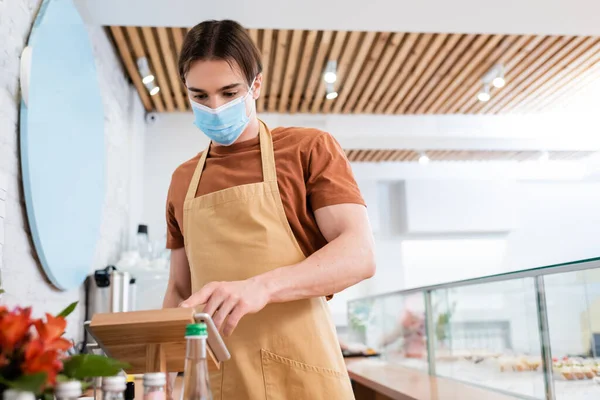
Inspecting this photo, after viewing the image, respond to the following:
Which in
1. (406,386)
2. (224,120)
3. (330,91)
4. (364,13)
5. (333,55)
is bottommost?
(406,386)

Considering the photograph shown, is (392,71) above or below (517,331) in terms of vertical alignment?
above

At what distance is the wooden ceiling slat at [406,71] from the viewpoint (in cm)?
451

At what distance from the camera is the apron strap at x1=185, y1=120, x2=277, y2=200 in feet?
4.08

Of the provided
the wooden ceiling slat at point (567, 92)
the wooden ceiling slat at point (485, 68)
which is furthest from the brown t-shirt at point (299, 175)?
the wooden ceiling slat at point (567, 92)

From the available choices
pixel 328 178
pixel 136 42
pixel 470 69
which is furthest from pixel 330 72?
pixel 328 178

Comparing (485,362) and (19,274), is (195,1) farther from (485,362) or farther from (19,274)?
(485,362)

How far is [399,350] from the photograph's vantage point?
13.1 ft

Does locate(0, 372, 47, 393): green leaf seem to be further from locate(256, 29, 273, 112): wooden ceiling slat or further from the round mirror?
locate(256, 29, 273, 112): wooden ceiling slat

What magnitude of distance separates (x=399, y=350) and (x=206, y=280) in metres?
3.00

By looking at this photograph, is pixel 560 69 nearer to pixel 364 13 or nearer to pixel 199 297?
pixel 364 13

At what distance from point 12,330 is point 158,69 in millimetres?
4473

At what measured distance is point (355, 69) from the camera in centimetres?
488

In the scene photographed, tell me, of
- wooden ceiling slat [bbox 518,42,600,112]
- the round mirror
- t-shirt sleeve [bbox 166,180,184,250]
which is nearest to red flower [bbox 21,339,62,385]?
t-shirt sleeve [bbox 166,180,184,250]

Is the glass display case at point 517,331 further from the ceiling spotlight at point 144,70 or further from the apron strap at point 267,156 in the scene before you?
the ceiling spotlight at point 144,70
